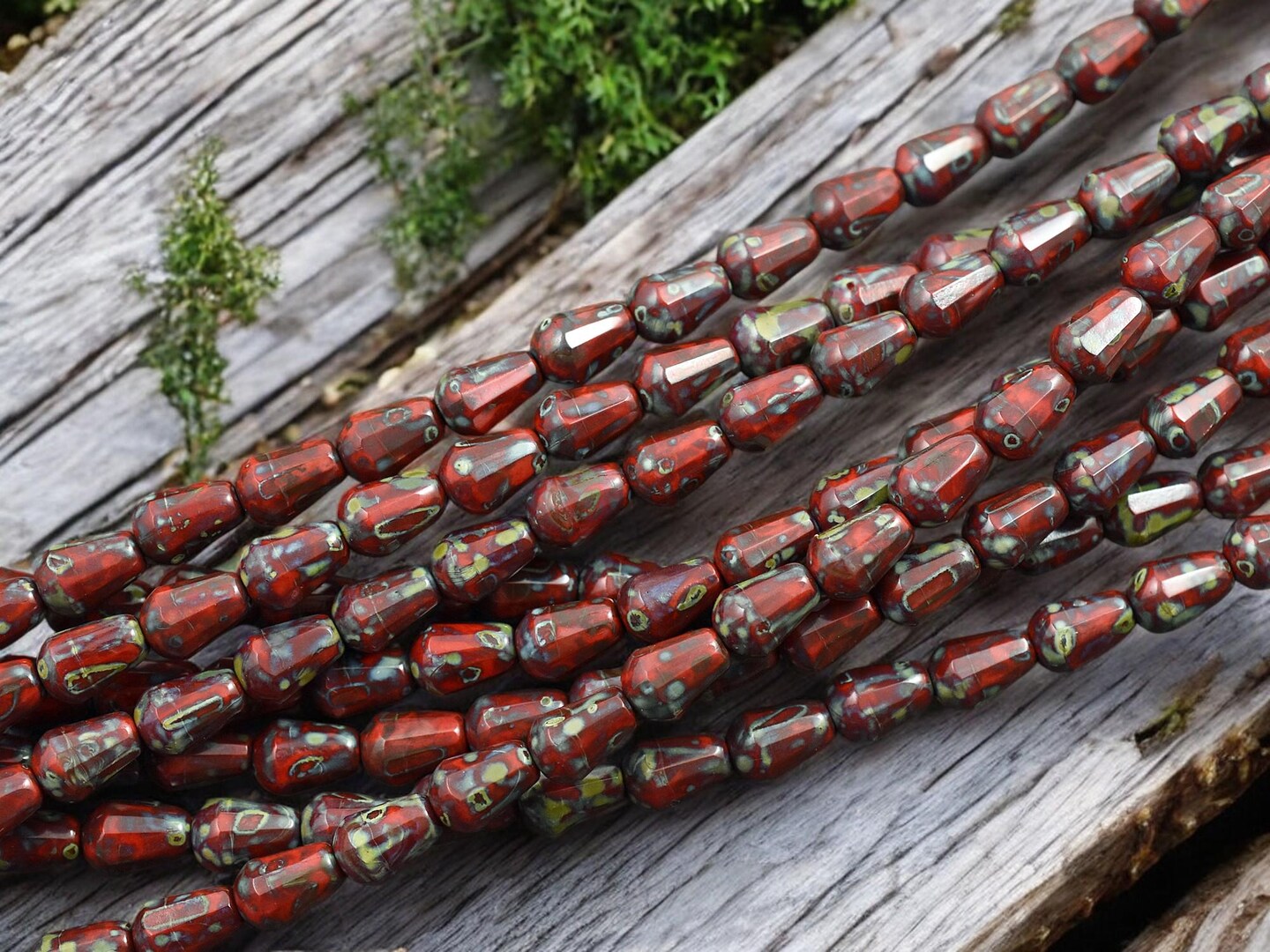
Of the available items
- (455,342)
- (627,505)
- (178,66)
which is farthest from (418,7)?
(627,505)

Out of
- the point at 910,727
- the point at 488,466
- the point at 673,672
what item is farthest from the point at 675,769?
the point at 488,466

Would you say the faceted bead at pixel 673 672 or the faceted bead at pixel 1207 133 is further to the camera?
the faceted bead at pixel 1207 133

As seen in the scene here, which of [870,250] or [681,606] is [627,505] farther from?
[870,250]

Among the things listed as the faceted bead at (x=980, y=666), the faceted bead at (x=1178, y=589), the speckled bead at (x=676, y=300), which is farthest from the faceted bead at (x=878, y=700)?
the speckled bead at (x=676, y=300)

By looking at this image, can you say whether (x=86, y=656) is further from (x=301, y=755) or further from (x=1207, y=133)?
(x=1207, y=133)

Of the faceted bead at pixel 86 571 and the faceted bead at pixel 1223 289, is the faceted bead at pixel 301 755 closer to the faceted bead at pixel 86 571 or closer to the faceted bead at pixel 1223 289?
the faceted bead at pixel 86 571

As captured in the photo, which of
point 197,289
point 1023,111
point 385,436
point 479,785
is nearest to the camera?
point 479,785
